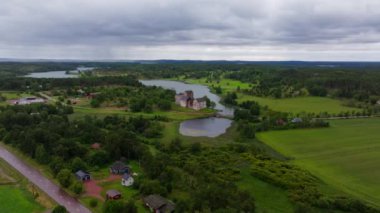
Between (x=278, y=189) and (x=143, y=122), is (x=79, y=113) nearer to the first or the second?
(x=143, y=122)

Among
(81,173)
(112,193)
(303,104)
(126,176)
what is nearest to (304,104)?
(303,104)

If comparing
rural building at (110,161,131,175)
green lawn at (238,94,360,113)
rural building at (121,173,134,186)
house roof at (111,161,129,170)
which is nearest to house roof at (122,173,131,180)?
rural building at (121,173,134,186)

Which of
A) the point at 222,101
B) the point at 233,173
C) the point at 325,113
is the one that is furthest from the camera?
the point at 222,101

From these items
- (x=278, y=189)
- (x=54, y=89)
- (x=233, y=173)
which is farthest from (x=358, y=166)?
(x=54, y=89)

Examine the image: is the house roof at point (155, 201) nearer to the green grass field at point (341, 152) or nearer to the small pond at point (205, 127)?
the green grass field at point (341, 152)

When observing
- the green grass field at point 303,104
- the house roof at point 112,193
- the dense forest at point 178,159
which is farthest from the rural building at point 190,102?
the house roof at point 112,193

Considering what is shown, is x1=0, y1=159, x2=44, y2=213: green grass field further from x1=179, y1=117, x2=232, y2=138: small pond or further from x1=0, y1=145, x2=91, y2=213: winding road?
x1=179, y1=117, x2=232, y2=138: small pond

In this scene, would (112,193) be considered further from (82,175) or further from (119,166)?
(119,166)
